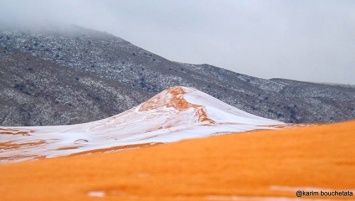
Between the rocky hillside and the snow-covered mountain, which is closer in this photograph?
the snow-covered mountain

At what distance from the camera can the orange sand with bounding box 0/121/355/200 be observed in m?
8.39

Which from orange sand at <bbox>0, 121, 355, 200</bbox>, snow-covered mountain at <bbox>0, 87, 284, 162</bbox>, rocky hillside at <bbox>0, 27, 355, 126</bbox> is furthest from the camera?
rocky hillside at <bbox>0, 27, 355, 126</bbox>

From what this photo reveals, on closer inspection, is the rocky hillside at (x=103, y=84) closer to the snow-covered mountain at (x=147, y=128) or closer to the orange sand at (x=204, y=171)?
the snow-covered mountain at (x=147, y=128)

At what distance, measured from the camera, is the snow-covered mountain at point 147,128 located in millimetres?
33094

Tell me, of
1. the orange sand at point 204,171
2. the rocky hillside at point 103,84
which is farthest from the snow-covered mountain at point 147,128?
the rocky hillside at point 103,84

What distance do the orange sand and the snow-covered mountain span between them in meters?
16.0

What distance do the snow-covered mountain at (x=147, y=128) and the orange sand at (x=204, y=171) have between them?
52.5 ft

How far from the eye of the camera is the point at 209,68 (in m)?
160

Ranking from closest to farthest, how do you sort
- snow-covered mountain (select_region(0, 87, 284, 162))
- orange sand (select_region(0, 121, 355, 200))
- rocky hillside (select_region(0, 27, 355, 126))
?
orange sand (select_region(0, 121, 355, 200)), snow-covered mountain (select_region(0, 87, 284, 162)), rocky hillside (select_region(0, 27, 355, 126))

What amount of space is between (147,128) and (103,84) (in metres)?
77.7

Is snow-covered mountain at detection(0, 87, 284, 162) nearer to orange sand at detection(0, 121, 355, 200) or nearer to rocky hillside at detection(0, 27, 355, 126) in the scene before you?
orange sand at detection(0, 121, 355, 200)

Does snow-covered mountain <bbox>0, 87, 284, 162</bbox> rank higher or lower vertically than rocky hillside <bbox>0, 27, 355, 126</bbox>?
lower

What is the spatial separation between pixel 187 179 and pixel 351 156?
3.57 m

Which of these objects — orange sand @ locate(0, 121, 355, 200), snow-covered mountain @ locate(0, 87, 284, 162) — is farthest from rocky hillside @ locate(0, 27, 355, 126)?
orange sand @ locate(0, 121, 355, 200)
